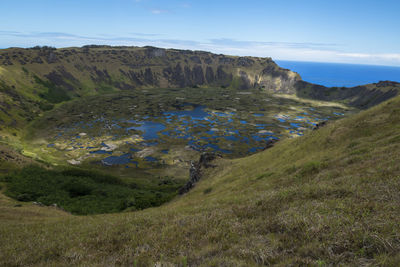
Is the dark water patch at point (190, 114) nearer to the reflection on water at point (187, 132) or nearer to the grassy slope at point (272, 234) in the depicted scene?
the reflection on water at point (187, 132)

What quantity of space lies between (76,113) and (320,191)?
198 metres

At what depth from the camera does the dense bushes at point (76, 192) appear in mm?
47094

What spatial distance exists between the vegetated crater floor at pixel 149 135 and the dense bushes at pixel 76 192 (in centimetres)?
1969

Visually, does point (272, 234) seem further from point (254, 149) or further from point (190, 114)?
point (190, 114)

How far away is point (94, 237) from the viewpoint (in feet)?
42.4

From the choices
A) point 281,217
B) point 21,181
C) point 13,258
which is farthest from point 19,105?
point 281,217

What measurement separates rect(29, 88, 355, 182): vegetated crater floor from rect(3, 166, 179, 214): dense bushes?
1969 cm

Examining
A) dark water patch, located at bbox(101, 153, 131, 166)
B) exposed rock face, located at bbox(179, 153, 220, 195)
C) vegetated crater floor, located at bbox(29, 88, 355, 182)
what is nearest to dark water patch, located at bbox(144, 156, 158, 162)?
vegetated crater floor, located at bbox(29, 88, 355, 182)

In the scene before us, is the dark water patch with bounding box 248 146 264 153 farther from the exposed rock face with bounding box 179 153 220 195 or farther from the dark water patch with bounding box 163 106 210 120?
the dark water patch with bounding box 163 106 210 120

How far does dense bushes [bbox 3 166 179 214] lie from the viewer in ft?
155

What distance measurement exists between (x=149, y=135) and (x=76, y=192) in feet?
257

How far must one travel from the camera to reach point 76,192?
58531 mm

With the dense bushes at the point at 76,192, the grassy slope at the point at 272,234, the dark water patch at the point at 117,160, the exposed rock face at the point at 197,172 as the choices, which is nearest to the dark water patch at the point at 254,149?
the dense bushes at the point at 76,192

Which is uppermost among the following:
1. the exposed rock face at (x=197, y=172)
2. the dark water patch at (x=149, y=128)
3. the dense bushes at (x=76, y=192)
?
the exposed rock face at (x=197, y=172)
